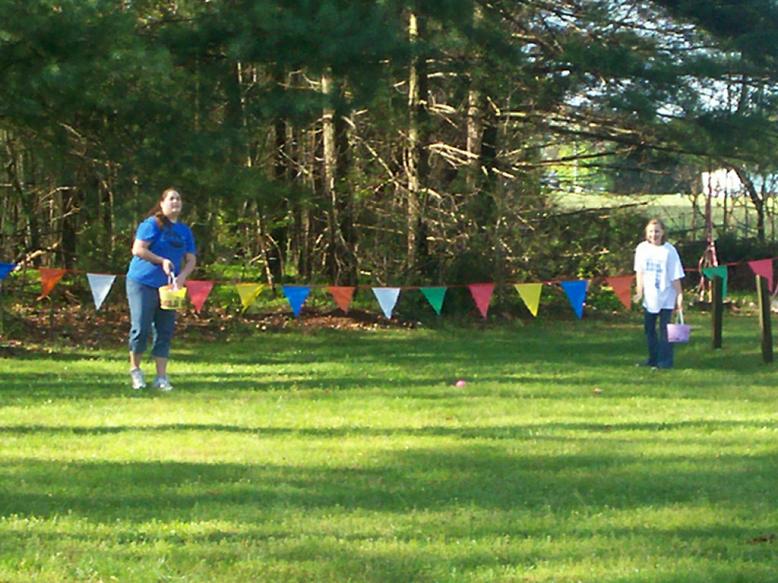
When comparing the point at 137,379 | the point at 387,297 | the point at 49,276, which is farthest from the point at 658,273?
the point at 49,276

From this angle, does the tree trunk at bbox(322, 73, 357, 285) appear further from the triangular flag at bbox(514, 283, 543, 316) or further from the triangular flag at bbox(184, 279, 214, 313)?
the triangular flag at bbox(514, 283, 543, 316)

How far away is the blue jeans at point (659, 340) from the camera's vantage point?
13961 millimetres

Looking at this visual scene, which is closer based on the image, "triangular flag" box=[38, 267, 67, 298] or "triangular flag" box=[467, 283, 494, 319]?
"triangular flag" box=[38, 267, 67, 298]

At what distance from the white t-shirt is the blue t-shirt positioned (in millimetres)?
4935

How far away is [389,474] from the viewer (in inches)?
314

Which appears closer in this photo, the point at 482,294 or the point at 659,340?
the point at 659,340

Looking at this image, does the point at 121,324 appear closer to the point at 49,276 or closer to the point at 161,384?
the point at 49,276

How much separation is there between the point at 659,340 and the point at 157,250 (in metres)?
5.55

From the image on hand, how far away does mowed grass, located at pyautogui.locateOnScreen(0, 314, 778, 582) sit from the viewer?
592cm

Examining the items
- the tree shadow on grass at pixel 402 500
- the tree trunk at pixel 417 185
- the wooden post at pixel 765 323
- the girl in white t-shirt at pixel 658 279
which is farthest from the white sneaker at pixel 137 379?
the tree trunk at pixel 417 185

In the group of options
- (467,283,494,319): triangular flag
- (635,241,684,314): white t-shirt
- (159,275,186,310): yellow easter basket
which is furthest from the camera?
(467,283,494,319): triangular flag

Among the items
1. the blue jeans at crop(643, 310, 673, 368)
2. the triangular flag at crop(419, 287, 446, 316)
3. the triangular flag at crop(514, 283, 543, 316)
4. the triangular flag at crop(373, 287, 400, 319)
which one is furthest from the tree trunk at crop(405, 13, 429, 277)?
the blue jeans at crop(643, 310, 673, 368)

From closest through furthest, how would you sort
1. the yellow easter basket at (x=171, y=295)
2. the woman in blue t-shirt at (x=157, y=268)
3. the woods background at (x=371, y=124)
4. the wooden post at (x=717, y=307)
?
the yellow easter basket at (x=171, y=295)
the woman in blue t-shirt at (x=157, y=268)
the woods background at (x=371, y=124)
the wooden post at (x=717, y=307)

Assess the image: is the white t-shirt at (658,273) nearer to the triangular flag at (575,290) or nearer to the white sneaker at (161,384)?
the triangular flag at (575,290)
